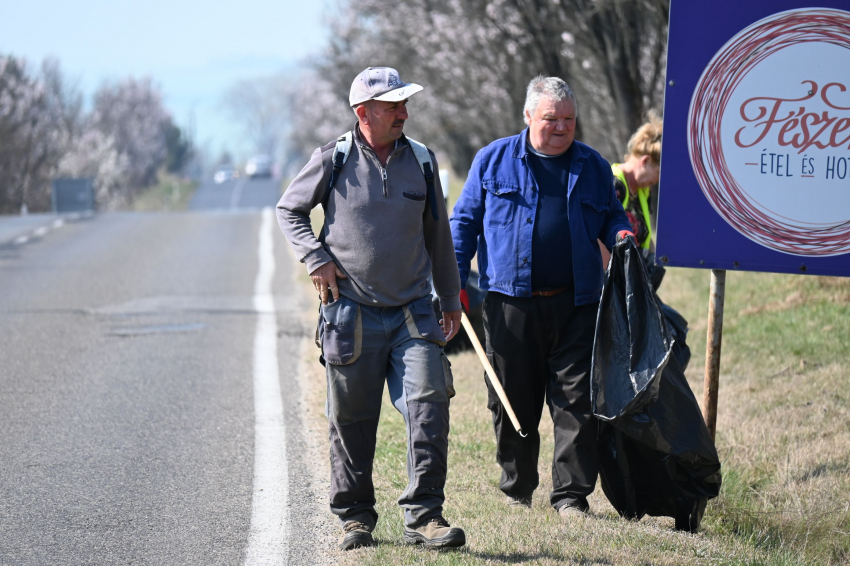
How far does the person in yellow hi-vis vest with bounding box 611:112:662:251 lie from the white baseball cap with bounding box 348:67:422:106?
1723mm

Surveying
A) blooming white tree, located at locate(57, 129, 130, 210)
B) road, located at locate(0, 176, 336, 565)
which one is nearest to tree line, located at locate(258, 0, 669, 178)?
road, located at locate(0, 176, 336, 565)

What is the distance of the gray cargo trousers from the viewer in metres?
4.15

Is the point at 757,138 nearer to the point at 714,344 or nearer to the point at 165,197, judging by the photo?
the point at 714,344

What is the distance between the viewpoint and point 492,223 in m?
4.84

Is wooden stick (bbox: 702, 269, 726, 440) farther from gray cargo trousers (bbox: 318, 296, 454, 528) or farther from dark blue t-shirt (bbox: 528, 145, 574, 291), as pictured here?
gray cargo trousers (bbox: 318, 296, 454, 528)

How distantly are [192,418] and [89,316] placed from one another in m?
4.70

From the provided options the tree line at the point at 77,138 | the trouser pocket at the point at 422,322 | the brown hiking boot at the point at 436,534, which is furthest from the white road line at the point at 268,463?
the tree line at the point at 77,138

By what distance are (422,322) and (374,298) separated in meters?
0.23

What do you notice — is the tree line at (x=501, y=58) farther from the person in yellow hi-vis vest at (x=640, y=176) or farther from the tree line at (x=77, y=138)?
the tree line at (x=77, y=138)

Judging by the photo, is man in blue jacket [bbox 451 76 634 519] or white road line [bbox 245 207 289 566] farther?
man in blue jacket [bbox 451 76 634 519]

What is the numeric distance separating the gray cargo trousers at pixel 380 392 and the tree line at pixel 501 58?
26.4 ft

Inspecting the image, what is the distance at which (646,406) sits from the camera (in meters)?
4.33

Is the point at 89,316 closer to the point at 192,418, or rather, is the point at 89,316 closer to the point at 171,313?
the point at 171,313

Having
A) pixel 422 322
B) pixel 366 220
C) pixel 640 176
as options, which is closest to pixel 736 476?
pixel 640 176
